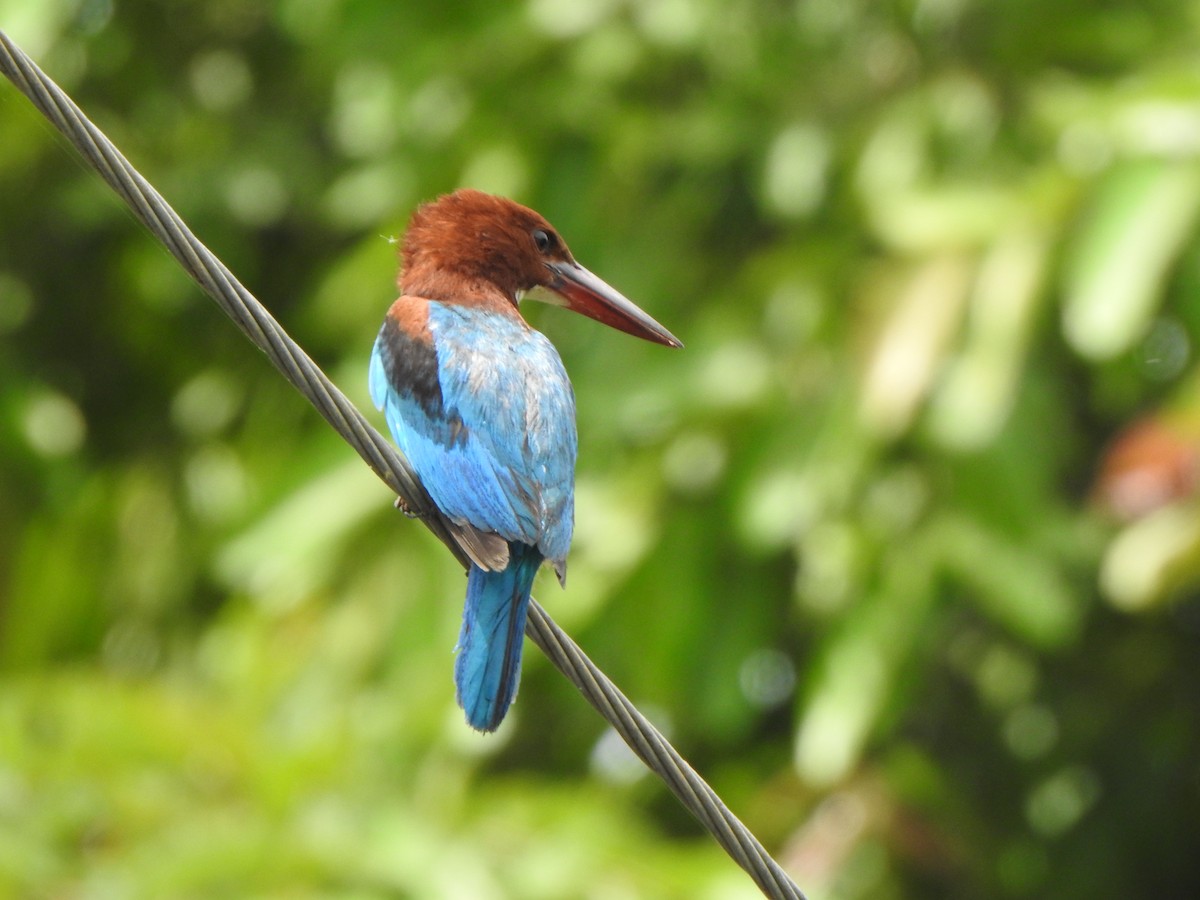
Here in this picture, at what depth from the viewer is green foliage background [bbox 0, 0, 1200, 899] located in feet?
16.3

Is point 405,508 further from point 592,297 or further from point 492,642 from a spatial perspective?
point 592,297

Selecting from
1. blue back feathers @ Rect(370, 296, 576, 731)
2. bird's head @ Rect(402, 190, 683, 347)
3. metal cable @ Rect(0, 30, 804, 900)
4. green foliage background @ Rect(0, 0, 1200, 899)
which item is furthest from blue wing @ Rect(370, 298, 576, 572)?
green foliage background @ Rect(0, 0, 1200, 899)

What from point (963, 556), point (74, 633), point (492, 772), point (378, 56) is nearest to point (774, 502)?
point (963, 556)

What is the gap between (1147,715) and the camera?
682 centimetres

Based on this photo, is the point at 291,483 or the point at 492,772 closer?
the point at 291,483

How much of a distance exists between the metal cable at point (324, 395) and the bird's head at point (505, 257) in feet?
3.95

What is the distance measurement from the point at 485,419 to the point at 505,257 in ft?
2.14

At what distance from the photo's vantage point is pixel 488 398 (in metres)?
3.03

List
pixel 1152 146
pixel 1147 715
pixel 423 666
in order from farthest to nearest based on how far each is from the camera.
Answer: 1. pixel 1147 715
2. pixel 423 666
3. pixel 1152 146

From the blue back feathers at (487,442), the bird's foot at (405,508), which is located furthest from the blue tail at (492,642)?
the bird's foot at (405,508)

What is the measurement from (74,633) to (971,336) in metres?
3.94

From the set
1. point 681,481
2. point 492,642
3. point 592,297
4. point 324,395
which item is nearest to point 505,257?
point 592,297

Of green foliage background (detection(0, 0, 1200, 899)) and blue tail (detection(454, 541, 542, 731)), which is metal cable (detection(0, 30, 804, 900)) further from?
green foliage background (detection(0, 0, 1200, 899))

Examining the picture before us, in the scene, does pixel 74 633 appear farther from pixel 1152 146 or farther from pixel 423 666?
pixel 1152 146
